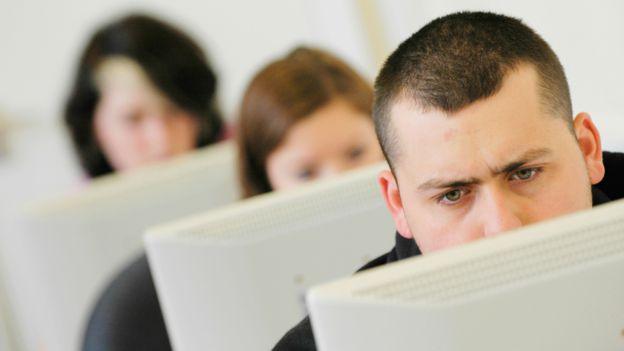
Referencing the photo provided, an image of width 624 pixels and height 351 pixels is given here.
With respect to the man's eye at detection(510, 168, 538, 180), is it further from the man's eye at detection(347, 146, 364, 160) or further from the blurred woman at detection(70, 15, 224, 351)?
the blurred woman at detection(70, 15, 224, 351)

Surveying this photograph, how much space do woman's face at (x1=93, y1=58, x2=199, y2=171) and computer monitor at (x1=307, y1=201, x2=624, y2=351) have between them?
1.89 metres

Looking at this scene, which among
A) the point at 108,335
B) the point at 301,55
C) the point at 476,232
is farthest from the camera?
the point at 301,55

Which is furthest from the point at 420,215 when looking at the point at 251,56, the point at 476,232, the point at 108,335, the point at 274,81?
the point at 251,56

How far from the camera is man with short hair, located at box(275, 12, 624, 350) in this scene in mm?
896

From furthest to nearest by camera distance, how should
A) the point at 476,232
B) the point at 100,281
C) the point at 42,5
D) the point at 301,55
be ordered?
1. the point at 42,5
2. the point at 301,55
3. the point at 100,281
4. the point at 476,232

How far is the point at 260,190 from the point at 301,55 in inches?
8.8

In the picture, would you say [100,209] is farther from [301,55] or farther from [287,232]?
[287,232]

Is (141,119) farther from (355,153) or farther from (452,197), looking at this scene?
(452,197)

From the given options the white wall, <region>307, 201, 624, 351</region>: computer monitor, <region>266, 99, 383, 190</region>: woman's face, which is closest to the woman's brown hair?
<region>266, 99, 383, 190</region>: woman's face

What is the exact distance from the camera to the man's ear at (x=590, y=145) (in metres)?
0.98

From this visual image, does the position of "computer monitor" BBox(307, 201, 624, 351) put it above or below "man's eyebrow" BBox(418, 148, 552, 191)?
below

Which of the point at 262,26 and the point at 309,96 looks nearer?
the point at 309,96

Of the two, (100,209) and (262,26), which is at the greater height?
(262,26)

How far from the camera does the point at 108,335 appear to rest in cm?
142
